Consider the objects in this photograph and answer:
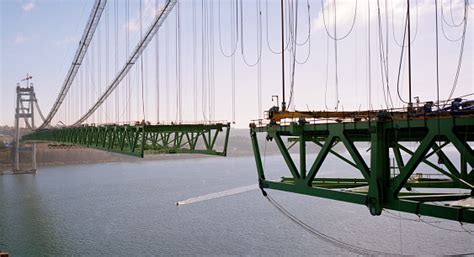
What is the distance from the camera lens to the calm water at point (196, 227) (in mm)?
39312

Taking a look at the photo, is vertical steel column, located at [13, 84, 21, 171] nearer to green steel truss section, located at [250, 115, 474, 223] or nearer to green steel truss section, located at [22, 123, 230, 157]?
green steel truss section, located at [22, 123, 230, 157]

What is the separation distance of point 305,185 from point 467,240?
3456cm

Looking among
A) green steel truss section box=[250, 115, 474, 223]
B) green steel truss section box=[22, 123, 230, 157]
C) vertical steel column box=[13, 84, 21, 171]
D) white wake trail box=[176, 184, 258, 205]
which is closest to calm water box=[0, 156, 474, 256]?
white wake trail box=[176, 184, 258, 205]

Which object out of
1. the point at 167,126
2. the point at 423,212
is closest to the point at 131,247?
the point at 167,126

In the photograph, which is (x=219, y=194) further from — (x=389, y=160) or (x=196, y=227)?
(x=389, y=160)

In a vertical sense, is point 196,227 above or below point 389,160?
below

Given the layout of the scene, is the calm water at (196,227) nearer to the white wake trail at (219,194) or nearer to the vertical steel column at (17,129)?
the white wake trail at (219,194)

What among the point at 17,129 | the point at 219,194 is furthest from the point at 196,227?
the point at 17,129

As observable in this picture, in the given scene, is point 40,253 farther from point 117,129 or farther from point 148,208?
point 148,208

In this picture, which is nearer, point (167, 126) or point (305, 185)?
point (305, 185)

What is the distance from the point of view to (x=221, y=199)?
66.4m

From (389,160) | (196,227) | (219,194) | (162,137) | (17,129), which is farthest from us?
(17,129)

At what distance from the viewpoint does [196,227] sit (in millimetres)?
47438

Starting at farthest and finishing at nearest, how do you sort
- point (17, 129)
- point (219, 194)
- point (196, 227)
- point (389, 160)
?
point (17, 129) < point (219, 194) < point (196, 227) < point (389, 160)
